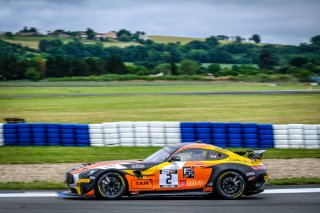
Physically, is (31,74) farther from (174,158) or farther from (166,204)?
(166,204)

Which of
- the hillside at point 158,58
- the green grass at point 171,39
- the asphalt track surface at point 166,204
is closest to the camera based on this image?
the asphalt track surface at point 166,204

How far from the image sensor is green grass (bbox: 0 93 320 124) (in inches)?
1172

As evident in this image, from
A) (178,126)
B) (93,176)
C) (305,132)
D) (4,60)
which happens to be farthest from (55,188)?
(4,60)

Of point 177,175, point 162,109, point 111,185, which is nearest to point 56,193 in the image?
point 111,185

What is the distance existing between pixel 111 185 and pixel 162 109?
78.6 feet

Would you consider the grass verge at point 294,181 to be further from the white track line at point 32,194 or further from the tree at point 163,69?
the tree at point 163,69

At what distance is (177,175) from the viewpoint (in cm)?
1112

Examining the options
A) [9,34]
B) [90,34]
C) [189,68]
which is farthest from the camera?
[90,34]

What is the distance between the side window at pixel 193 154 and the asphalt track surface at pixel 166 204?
2.92 feet

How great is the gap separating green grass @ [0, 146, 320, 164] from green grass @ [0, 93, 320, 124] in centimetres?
909

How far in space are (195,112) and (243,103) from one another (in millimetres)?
6604

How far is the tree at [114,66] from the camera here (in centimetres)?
8562

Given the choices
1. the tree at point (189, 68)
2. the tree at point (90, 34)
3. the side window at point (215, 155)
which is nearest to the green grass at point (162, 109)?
the side window at point (215, 155)

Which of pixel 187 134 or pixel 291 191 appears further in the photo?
pixel 187 134
